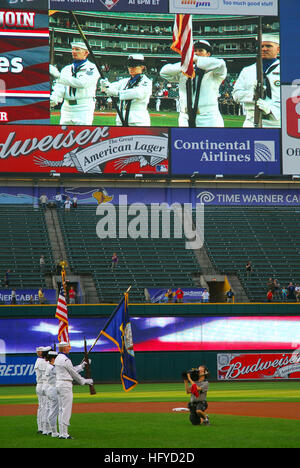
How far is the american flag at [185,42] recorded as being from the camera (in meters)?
53.9

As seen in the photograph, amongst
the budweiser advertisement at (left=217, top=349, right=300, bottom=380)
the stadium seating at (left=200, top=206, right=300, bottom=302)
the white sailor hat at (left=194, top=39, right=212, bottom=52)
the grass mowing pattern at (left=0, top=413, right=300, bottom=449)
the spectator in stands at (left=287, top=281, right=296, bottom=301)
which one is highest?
the white sailor hat at (left=194, top=39, right=212, bottom=52)

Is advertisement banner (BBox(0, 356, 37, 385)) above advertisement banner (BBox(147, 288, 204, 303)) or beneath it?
beneath

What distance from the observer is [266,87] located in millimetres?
54625

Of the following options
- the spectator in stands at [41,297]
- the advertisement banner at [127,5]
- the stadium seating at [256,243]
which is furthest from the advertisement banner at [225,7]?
the spectator in stands at [41,297]

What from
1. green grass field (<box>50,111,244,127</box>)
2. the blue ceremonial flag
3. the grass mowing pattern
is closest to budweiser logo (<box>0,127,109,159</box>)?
green grass field (<box>50,111,244,127</box>)

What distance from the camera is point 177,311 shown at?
4269 centimetres

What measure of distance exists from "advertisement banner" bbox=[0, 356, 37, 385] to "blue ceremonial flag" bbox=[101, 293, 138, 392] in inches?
642

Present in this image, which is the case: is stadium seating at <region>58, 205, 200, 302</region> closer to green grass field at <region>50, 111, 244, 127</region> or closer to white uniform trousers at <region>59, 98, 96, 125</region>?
white uniform trousers at <region>59, 98, 96, 125</region>

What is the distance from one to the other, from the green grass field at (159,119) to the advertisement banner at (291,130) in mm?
3108

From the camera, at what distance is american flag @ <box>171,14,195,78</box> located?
53906 millimetres

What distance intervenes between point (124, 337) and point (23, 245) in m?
26.6
